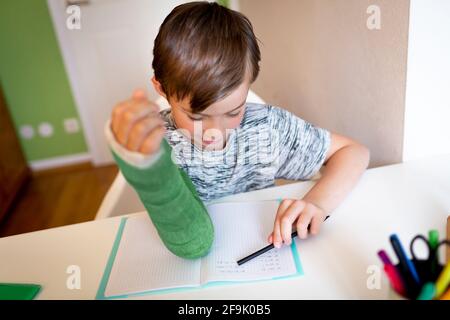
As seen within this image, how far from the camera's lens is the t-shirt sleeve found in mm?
766

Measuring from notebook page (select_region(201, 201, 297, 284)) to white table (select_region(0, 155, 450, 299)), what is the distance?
0.02 metres

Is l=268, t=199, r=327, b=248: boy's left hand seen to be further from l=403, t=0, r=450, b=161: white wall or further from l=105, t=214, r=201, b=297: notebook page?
l=403, t=0, r=450, b=161: white wall

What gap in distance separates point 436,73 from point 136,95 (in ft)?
1.93

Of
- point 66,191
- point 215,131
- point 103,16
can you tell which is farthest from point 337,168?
point 66,191

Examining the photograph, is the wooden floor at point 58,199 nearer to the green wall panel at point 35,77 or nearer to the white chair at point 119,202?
the green wall panel at point 35,77

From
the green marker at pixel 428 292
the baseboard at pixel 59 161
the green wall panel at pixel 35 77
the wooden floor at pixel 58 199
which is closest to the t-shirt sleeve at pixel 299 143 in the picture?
the green marker at pixel 428 292

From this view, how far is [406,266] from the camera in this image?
397mm

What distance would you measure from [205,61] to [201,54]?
0.01 metres

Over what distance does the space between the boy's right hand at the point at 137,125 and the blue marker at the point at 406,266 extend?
0.25m

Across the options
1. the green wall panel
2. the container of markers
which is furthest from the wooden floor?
the container of markers

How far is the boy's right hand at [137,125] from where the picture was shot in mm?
354

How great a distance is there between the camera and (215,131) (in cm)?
65

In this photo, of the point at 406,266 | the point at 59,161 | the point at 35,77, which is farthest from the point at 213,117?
the point at 59,161

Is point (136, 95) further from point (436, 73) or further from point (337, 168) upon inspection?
point (436, 73)
